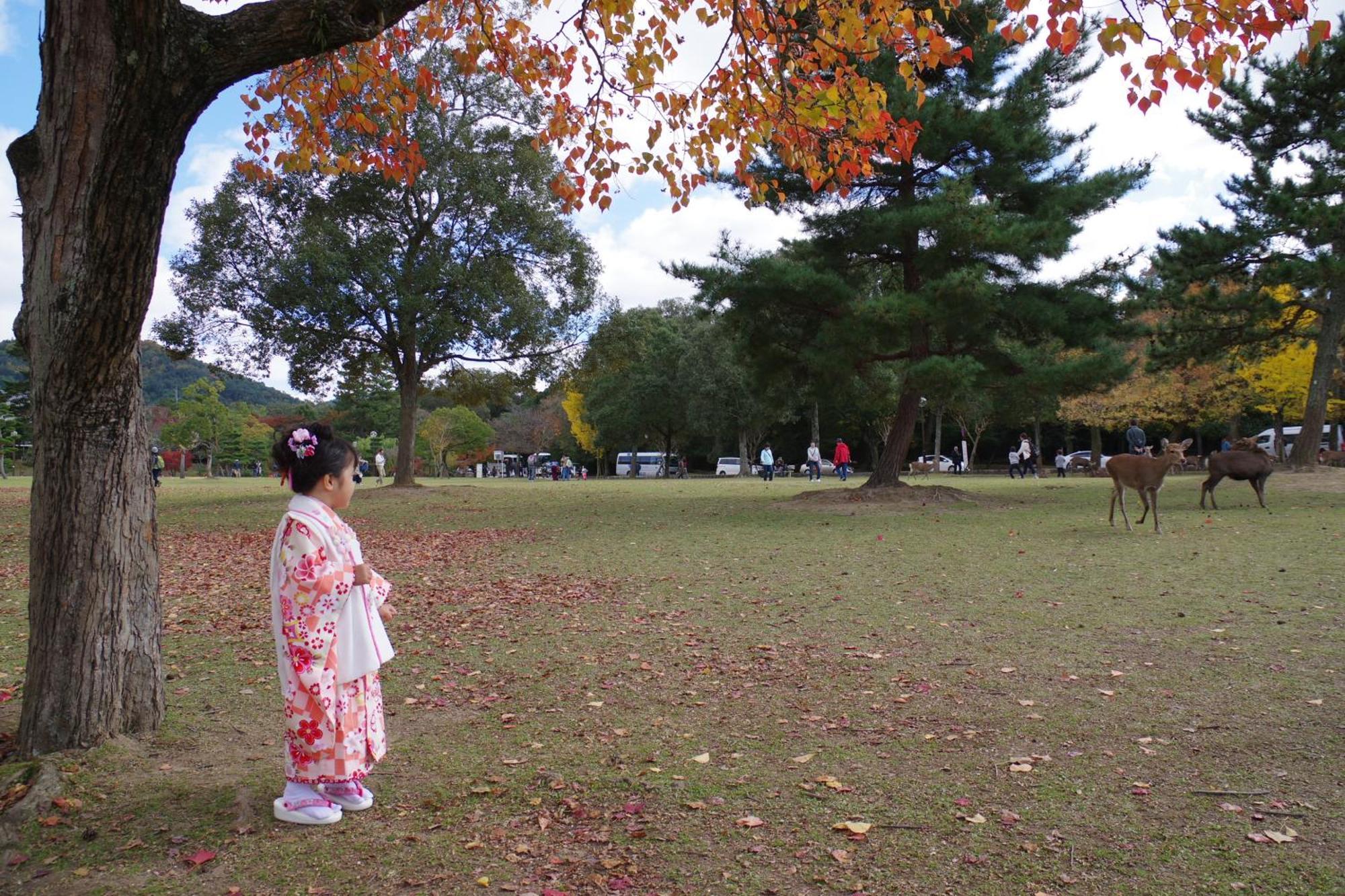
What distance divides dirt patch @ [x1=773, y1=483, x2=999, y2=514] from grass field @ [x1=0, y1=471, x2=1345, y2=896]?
8324 millimetres

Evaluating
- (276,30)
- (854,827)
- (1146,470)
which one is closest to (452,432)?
(1146,470)

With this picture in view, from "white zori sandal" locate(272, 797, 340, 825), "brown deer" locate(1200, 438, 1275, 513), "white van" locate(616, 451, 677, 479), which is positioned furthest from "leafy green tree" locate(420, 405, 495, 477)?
"white zori sandal" locate(272, 797, 340, 825)

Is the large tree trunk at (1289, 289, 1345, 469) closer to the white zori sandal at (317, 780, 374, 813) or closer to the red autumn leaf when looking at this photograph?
the white zori sandal at (317, 780, 374, 813)

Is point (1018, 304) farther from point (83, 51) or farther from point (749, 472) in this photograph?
point (749, 472)

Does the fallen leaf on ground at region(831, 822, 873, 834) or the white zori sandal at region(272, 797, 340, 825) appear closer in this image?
the fallen leaf on ground at region(831, 822, 873, 834)

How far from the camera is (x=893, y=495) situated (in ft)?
60.3

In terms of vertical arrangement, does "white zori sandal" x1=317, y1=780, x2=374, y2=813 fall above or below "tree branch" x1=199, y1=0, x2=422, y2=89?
below

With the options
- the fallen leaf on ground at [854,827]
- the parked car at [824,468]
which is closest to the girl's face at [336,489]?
the fallen leaf on ground at [854,827]

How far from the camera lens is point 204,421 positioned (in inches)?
2699

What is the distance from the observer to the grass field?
2.89m

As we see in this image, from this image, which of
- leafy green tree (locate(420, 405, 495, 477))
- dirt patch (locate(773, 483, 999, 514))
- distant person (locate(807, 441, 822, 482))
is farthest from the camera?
leafy green tree (locate(420, 405, 495, 477))

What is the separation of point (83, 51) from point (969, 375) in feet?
49.1

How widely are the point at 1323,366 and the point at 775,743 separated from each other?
2238 centimetres

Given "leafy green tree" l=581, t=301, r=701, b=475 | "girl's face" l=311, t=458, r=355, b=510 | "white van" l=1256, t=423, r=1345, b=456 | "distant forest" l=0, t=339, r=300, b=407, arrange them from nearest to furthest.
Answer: "girl's face" l=311, t=458, r=355, b=510 → "white van" l=1256, t=423, r=1345, b=456 → "leafy green tree" l=581, t=301, r=701, b=475 → "distant forest" l=0, t=339, r=300, b=407
